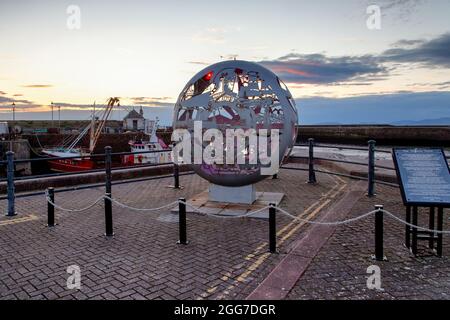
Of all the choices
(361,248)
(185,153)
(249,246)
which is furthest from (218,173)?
(361,248)

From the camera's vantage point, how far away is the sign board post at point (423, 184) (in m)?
5.70

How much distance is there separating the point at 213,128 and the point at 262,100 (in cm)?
129

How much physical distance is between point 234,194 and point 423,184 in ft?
14.6

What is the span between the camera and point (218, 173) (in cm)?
850

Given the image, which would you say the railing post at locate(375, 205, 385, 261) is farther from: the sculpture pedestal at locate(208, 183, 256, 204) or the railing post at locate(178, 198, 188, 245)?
the sculpture pedestal at locate(208, 183, 256, 204)

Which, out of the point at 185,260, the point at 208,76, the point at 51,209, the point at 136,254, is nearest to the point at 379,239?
the point at 185,260

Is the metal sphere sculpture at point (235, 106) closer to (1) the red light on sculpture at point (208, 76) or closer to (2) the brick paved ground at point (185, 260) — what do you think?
(1) the red light on sculpture at point (208, 76)

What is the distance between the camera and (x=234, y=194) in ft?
30.1

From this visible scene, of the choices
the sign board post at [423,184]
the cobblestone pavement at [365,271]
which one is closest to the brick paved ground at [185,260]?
the cobblestone pavement at [365,271]

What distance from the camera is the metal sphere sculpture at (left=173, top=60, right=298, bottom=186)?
815 cm

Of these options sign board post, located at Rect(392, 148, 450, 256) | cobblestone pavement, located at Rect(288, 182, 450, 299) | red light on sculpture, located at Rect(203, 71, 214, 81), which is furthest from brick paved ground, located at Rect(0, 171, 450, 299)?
red light on sculpture, located at Rect(203, 71, 214, 81)

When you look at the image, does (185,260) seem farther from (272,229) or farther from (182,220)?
(272,229)

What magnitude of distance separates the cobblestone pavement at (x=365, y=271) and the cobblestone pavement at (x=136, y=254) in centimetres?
→ 35
